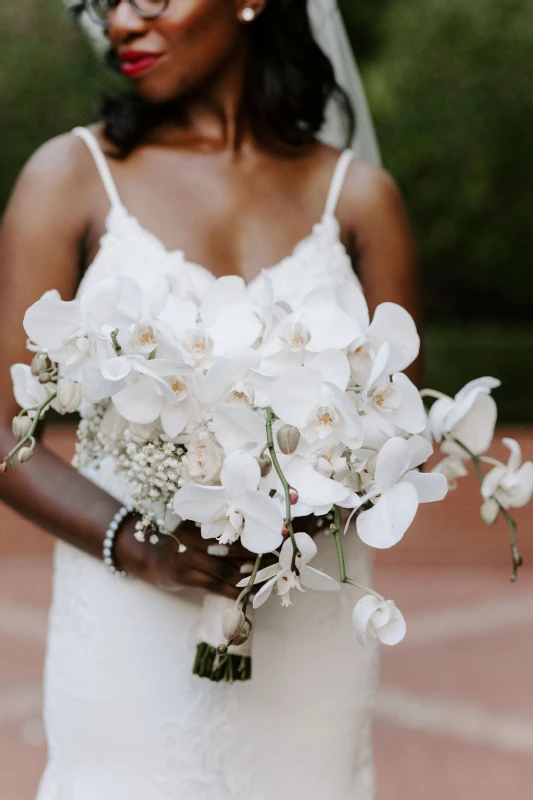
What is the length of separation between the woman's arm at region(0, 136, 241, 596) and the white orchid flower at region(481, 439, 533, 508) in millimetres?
467

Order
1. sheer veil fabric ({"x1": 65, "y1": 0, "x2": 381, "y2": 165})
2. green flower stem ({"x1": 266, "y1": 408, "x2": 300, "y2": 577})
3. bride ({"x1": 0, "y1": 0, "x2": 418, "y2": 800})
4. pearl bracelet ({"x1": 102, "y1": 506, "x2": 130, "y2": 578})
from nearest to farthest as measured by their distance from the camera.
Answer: green flower stem ({"x1": 266, "y1": 408, "x2": 300, "y2": 577}) < pearl bracelet ({"x1": 102, "y1": 506, "x2": 130, "y2": 578}) < bride ({"x1": 0, "y1": 0, "x2": 418, "y2": 800}) < sheer veil fabric ({"x1": 65, "y1": 0, "x2": 381, "y2": 165})

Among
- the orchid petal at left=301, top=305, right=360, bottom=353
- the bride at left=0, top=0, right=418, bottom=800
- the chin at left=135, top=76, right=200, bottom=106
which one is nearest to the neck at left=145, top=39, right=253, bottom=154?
the bride at left=0, top=0, right=418, bottom=800

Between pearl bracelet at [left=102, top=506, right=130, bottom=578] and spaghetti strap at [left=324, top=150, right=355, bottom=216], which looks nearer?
pearl bracelet at [left=102, top=506, right=130, bottom=578]

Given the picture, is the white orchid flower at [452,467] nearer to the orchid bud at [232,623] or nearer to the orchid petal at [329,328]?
the orchid petal at [329,328]

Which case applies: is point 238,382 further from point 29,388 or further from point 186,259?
point 186,259

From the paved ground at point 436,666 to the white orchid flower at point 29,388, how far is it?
7.85ft

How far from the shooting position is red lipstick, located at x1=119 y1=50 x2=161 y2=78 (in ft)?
5.62

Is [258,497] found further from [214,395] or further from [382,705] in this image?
[382,705]

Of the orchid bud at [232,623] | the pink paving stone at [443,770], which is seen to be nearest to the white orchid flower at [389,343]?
the orchid bud at [232,623]

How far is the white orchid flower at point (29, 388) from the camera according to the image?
1.25 m

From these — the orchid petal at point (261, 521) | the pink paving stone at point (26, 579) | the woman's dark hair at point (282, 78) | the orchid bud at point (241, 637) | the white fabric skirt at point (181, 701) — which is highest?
the woman's dark hair at point (282, 78)

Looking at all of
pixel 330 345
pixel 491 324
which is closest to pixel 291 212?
pixel 330 345

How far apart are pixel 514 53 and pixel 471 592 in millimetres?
5687

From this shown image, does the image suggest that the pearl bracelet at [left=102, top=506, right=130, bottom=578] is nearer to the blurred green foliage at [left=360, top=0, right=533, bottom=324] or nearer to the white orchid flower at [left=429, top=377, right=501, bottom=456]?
the white orchid flower at [left=429, top=377, right=501, bottom=456]
